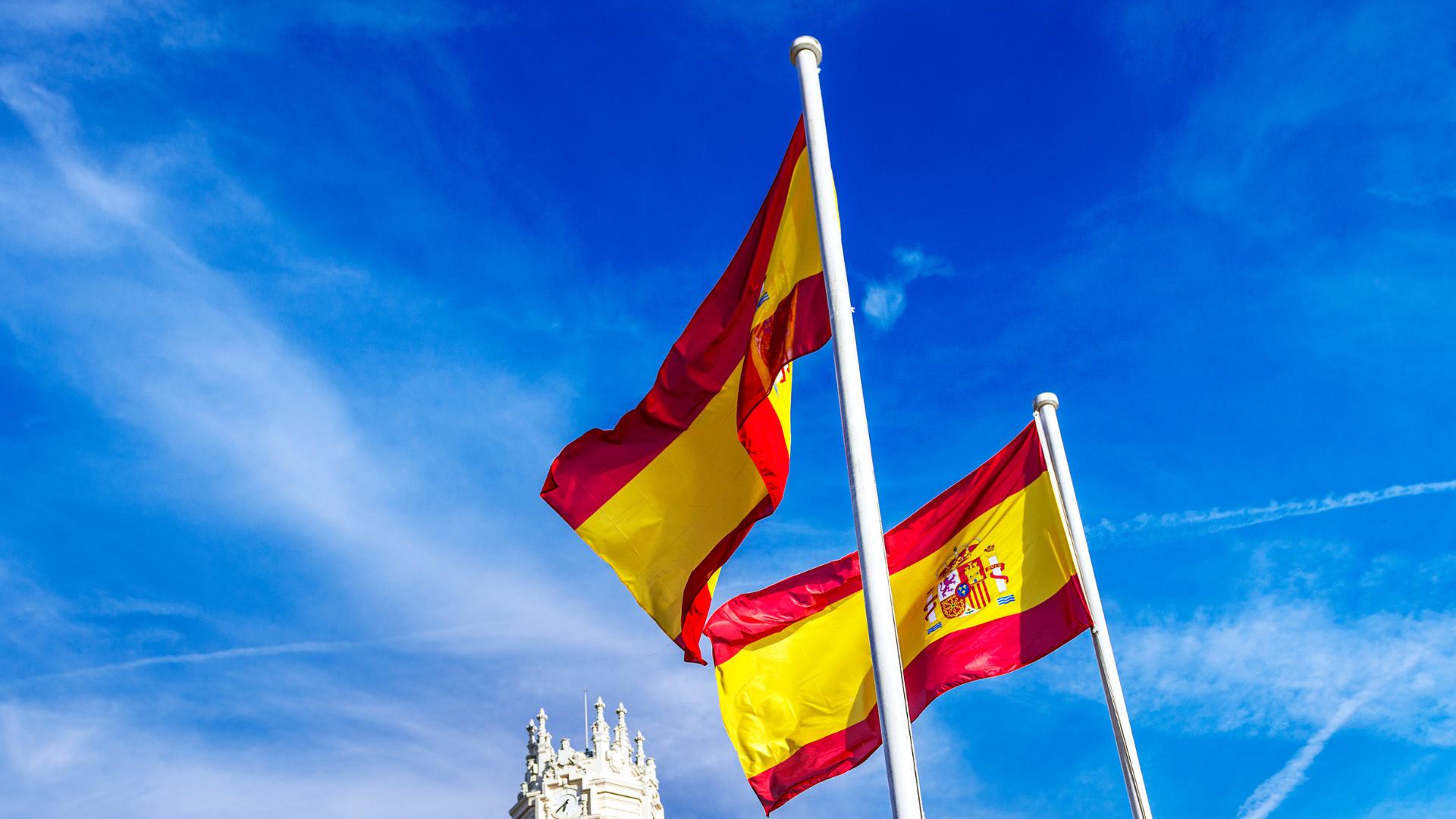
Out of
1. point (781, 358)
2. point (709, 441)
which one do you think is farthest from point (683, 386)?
point (781, 358)

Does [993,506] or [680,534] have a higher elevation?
[993,506]

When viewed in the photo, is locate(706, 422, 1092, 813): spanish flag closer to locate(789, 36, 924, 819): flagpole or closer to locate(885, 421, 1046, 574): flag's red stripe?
locate(885, 421, 1046, 574): flag's red stripe

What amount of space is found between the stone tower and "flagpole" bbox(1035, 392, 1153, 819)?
3067cm

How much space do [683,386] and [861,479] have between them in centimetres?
394

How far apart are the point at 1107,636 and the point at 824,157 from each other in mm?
7603

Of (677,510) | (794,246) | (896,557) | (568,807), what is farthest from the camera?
(568,807)

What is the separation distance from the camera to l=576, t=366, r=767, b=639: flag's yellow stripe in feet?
46.2

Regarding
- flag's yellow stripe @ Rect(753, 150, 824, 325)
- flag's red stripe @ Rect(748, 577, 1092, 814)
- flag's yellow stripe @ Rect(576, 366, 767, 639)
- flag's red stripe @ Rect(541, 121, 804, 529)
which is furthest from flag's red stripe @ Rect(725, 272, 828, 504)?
flag's red stripe @ Rect(748, 577, 1092, 814)

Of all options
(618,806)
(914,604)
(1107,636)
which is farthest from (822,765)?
(618,806)

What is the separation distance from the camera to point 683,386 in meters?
14.7

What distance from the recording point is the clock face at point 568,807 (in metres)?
43.8

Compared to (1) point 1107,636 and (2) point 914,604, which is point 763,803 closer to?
(2) point 914,604

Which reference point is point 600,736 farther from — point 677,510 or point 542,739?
point 677,510

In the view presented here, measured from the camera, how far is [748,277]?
14.1m
